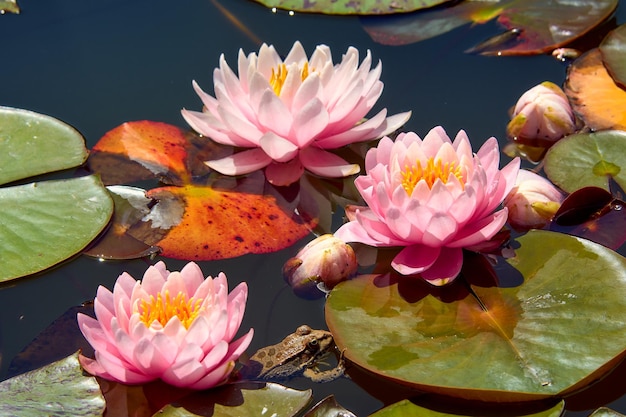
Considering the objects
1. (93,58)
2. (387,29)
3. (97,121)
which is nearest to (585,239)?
(387,29)

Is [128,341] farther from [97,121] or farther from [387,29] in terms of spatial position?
[387,29]

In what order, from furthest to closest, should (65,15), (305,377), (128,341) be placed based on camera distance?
1. (65,15)
2. (305,377)
3. (128,341)

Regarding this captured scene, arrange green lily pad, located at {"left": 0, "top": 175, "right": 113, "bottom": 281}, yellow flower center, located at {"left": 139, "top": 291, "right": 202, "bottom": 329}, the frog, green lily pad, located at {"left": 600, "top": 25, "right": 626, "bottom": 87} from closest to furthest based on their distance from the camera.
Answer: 1. yellow flower center, located at {"left": 139, "top": 291, "right": 202, "bottom": 329}
2. the frog
3. green lily pad, located at {"left": 0, "top": 175, "right": 113, "bottom": 281}
4. green lily pad, located at {"left": 600, "top": 25, "right": 626, "bottom": 87}

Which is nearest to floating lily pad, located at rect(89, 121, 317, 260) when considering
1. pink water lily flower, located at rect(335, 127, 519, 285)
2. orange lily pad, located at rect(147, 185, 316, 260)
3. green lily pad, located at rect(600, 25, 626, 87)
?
orange lily pad, located at rect(147, 185, 316, 260)

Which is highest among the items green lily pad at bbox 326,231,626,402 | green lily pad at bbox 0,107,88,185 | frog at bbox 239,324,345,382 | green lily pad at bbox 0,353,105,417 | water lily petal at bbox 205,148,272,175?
green lily pad at bbox 0,107,88,185

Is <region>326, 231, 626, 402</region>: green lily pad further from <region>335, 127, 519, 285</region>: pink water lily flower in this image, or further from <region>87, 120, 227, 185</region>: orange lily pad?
<region>87, 120, 227, 185</region>: orange lily pad

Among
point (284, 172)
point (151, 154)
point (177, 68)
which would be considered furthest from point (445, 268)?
point (177, 68)

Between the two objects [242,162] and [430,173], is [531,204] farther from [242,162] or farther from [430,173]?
[242,162]
